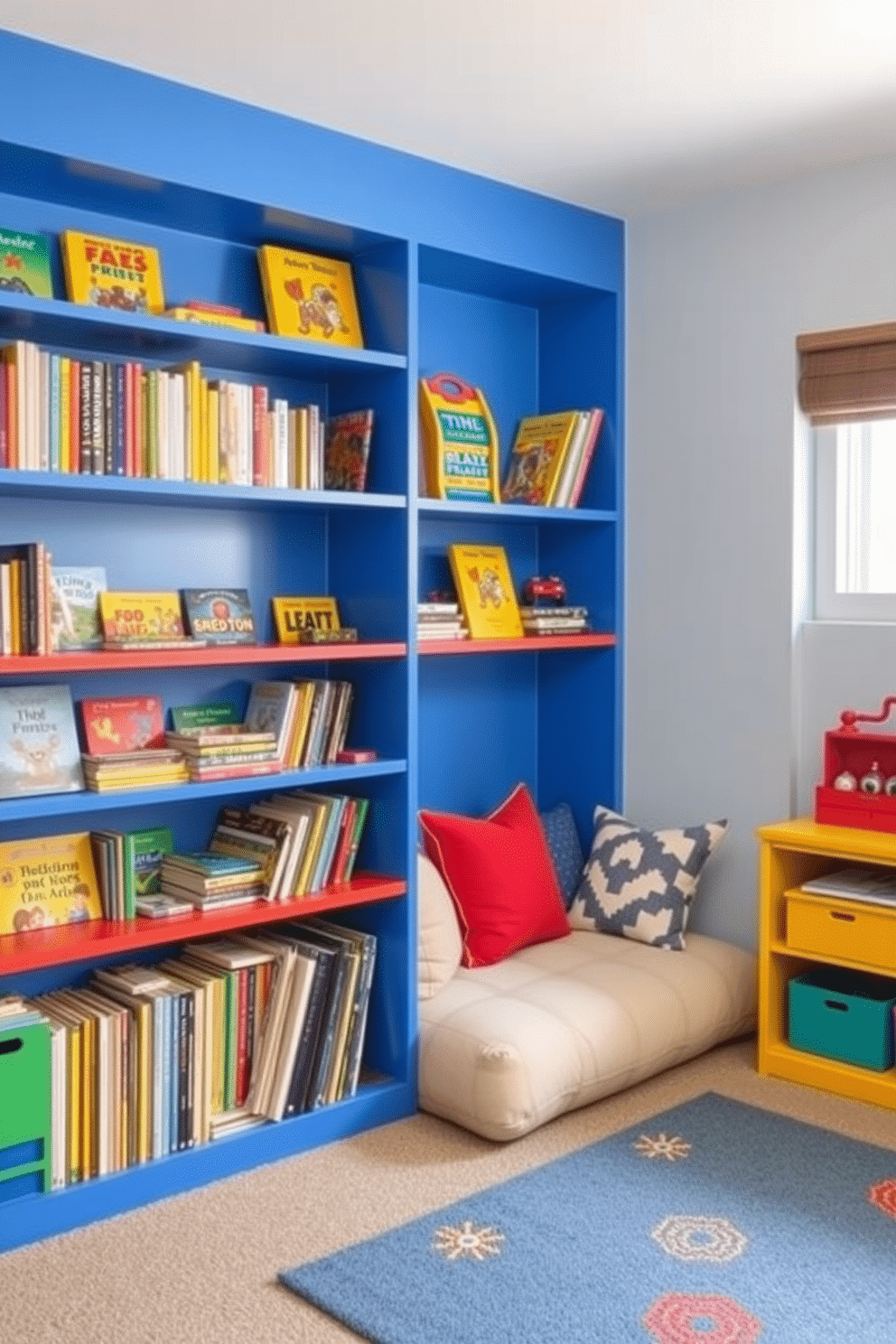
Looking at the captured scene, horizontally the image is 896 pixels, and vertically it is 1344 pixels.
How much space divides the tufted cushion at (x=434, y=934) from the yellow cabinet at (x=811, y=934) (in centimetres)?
77

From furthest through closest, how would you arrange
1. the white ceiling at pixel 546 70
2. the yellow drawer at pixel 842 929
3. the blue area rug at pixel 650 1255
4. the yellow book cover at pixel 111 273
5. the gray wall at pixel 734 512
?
1. the gray wall at pixel 734 512
2. the yellow drawer at pixel 842 929
3. the yellow book cover at pixel 111 273
4. the white ceiling at pixel 546 70
5. the blue area rug at pixel 650 1255

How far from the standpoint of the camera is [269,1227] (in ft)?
8.50

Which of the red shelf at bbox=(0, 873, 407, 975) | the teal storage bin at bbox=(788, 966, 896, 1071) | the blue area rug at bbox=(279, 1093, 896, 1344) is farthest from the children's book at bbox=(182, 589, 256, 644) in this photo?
the teal storage bin at bbox=(788, 966, 896, 1071)

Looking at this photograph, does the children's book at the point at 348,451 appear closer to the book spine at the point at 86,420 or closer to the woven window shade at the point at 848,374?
the book spine at the point at 86,420

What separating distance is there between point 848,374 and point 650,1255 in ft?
7.11

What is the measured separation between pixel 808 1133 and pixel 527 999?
683 mm

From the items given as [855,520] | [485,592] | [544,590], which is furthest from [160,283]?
[855,520]

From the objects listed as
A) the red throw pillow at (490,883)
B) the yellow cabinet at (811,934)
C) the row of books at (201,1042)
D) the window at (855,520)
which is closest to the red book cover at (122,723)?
the row of books at (201,1042)

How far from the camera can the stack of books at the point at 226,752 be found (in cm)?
288

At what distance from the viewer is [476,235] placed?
3.36 meters

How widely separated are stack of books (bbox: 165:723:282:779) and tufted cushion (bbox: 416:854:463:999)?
488 millimetres

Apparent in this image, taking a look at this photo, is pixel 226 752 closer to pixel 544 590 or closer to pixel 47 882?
pixel 47 882

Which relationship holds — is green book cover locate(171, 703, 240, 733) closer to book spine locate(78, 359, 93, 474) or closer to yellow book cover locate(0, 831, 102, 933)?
yellow book cover locate(0, 831, 102, 933)

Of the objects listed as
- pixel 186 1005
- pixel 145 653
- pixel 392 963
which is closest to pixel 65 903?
pixel 186 1005
